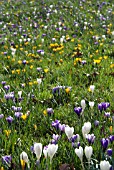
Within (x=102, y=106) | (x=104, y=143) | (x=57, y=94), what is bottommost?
(x=104, y=143)

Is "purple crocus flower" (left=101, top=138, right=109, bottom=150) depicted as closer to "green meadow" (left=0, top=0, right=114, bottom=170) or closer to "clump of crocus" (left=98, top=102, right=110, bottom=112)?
"green meadow" (left=0, top=0, right=114, bottom=170)

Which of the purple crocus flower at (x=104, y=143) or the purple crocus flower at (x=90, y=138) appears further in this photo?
the purple crocus flower at (x=90, y=138)

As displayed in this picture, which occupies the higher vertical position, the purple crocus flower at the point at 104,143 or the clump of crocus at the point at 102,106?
the clump of crocus at the point at 102,106

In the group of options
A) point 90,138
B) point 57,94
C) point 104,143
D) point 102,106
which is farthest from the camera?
point 57,94

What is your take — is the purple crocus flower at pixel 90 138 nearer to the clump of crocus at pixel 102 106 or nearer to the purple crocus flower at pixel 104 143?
the purple crocus flower at pixel 104 143

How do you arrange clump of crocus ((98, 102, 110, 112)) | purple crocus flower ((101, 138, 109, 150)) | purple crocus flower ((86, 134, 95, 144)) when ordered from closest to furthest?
purple crocus flower ((101, 138, 109, 150)) < purple crocus flower ((86, 134, 95, 144)) < clump of crocus ((98, 102, 110, 112))

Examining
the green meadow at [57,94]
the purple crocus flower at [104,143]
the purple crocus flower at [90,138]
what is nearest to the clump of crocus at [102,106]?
the green meadow at [57,94]

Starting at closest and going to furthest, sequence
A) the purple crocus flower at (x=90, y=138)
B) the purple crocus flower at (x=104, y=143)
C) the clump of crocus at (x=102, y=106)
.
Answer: the purple crocus flower at (x=104, y=143) → the purple crocus flower at (x=90, y=138) → the clump of crocus at (x=102, y=106)

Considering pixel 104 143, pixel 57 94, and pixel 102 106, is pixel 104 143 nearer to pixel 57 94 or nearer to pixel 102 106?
pixel 102 106

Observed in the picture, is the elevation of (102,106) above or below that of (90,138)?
above

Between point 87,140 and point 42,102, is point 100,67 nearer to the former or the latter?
point 42,102

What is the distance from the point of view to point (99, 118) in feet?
12.4

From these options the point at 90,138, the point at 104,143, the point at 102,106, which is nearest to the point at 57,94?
the point at 102,106

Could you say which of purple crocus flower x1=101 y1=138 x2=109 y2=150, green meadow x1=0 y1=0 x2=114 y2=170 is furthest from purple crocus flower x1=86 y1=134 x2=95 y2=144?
purple crocus flower x1=101 y1=138 x2=109 y2=150
